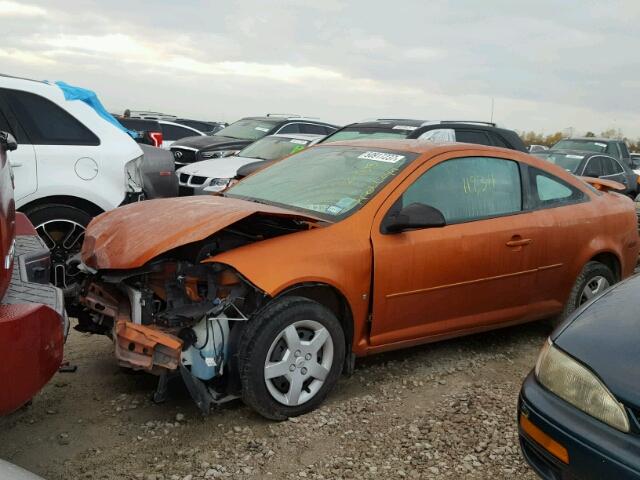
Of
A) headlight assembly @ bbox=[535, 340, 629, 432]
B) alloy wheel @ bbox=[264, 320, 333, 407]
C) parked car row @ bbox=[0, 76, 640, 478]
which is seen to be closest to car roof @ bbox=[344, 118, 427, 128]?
parked car row @ bbox=[0, 76, 640, 478]

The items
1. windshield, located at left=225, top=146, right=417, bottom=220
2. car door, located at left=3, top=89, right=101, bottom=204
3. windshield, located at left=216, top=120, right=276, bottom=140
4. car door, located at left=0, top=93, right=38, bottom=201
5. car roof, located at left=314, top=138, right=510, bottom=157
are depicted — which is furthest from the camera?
windshield, located at left=216, top=120, right=276, bottom=140

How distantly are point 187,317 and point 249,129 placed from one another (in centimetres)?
1097

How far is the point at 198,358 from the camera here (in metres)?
3.43

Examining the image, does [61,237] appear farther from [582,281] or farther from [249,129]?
[249,129]

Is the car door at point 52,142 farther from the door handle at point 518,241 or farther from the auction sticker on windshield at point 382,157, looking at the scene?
the door handle at point 518,241

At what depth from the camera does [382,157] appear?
434 cm

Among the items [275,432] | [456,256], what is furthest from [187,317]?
[456,256]

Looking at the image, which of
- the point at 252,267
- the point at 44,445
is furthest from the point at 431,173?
the point at 44,445

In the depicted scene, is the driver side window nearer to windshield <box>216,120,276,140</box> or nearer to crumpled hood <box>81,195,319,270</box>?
crumpled hood <box>81,195,319,270</box>

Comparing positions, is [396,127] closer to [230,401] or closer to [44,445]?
[230,401]

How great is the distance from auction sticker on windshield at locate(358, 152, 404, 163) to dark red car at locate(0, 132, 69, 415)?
2.18 metres

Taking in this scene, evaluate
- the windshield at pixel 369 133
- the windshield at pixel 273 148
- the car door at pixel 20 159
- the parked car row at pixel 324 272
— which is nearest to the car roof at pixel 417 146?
the parked car row at pixel 324 272

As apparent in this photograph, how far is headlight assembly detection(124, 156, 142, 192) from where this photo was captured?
18.7 ft

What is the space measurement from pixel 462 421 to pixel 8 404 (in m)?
2.31
